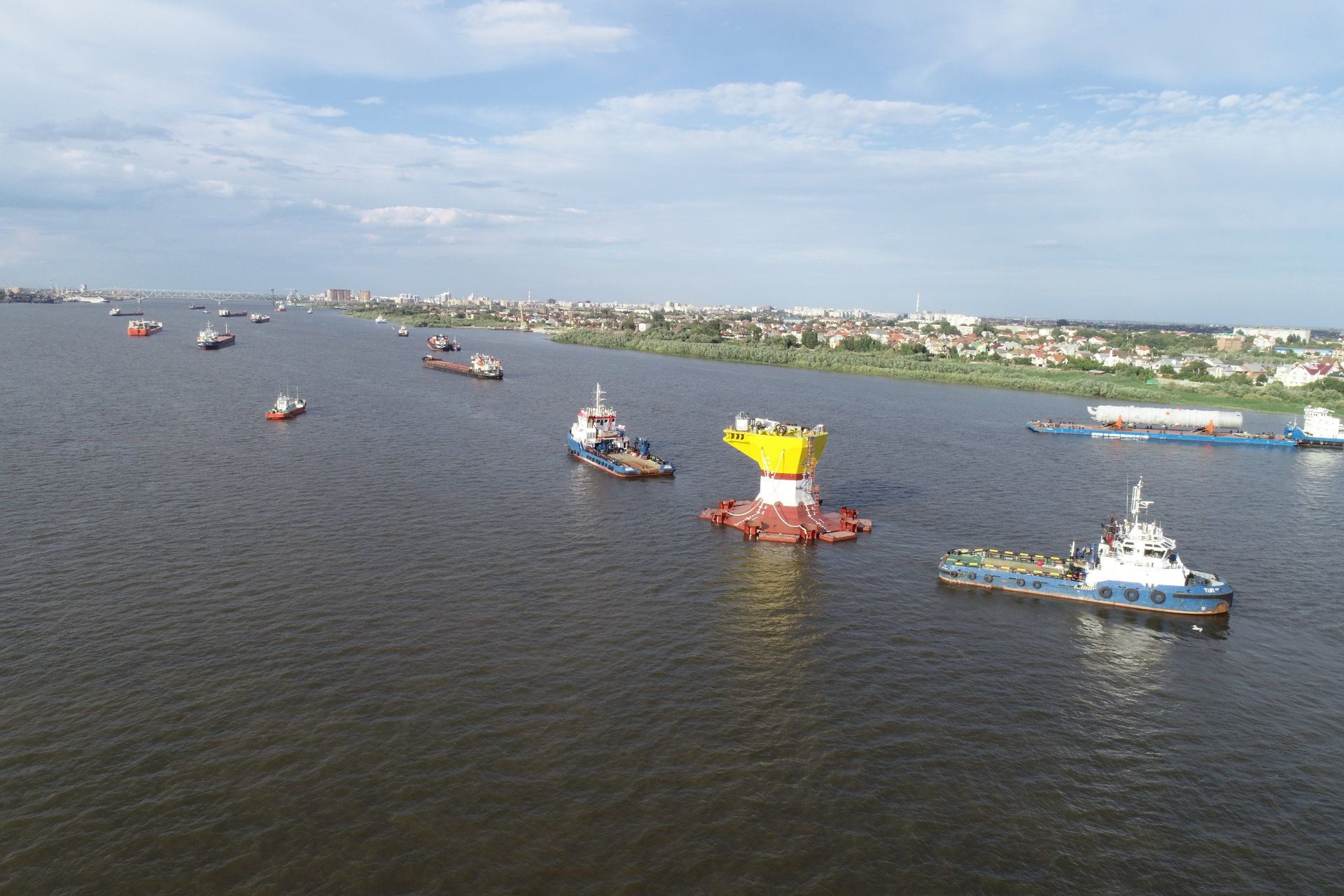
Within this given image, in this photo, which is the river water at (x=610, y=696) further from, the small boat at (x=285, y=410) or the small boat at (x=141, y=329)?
the small boat at (x=141, y=329)

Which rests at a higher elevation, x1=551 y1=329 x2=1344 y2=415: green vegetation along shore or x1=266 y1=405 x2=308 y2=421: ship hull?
x1=551 y1=329 x2=1344 y2=415: green vegetation along shore

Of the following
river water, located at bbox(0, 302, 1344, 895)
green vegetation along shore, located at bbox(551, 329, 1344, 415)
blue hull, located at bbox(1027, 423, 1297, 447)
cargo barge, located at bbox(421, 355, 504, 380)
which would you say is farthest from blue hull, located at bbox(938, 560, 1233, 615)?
green vegetation along shore, located at bbox(551, 329, 1344, 415)

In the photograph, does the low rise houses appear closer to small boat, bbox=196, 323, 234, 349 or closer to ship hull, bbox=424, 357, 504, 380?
ship hull, bbox=424, 357, 504, 380

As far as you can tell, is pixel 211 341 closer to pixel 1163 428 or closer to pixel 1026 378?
pixel 1026 378

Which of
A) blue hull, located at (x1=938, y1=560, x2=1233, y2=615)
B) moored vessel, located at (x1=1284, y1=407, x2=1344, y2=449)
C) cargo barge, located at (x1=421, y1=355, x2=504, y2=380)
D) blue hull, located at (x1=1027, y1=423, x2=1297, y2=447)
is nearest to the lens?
blue hull, located at (x1=938, y1=560, x2=1233, y2=615)

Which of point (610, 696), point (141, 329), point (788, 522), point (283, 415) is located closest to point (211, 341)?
point (141, 329)

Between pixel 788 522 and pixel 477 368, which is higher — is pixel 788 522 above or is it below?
below

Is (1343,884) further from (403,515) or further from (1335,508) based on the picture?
(1335,508)
